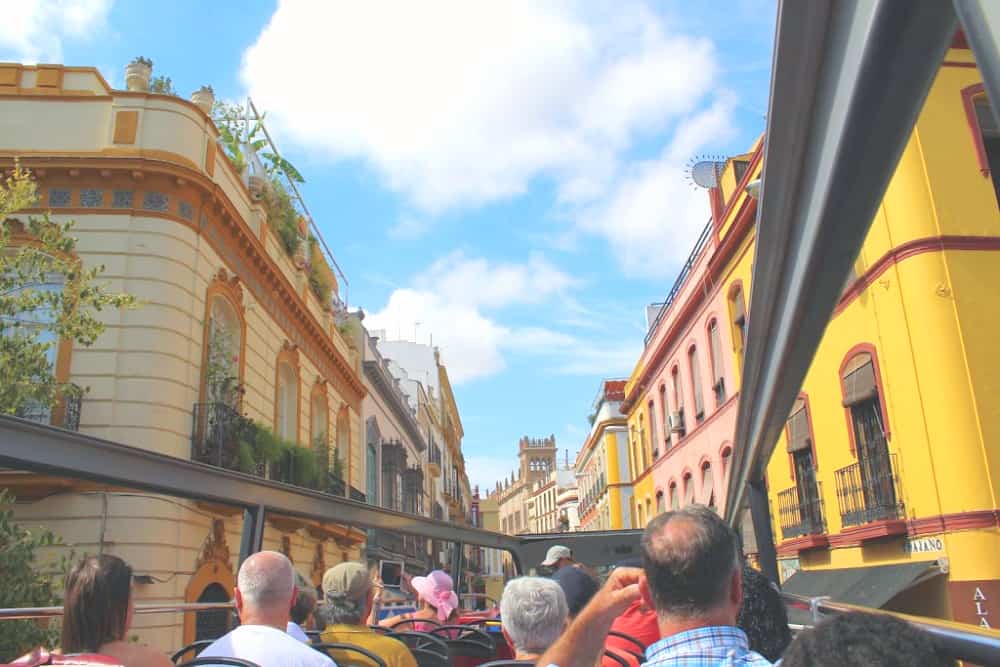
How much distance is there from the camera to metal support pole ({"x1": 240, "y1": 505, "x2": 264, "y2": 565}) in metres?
3.68

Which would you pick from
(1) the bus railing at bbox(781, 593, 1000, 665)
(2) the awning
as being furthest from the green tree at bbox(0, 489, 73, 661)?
(2) the awning

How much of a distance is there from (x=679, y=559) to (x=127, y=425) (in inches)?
437

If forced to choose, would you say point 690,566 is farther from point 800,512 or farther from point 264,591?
point 800,512

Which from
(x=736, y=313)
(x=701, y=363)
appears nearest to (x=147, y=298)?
(x=736, y=313)

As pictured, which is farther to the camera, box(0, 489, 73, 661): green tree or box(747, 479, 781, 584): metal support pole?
box(0, 489, 73, 661): green tree

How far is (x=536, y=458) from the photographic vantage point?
430ft

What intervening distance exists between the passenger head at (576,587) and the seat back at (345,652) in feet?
2.91

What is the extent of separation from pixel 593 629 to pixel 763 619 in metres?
0.79

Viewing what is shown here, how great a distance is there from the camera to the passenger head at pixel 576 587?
3848 millimetres

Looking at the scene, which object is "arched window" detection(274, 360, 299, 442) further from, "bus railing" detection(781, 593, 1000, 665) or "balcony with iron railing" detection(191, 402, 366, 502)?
"bus railing" detection(781, 593, 1000, 665)

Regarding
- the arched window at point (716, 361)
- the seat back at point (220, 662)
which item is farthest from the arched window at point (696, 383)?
the seat back at point (220, 662)

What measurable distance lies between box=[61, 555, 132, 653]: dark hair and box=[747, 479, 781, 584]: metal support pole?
103 inches

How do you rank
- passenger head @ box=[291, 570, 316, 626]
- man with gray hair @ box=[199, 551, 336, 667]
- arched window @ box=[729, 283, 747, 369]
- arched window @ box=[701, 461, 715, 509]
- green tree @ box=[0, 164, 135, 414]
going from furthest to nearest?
arched window @ box=[701, 461, 715, 509]
arched window @ box=[729, 283, 747, 369]
green tree @ box=[0, 164, 135, 414]
passenger head @ box=[291, 570, 316, 626]
man with gray hair @ box=[199, 551, 336, 667]

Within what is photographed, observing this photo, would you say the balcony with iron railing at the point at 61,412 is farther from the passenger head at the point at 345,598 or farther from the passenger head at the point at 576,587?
the passenger head at the point at 576,587
